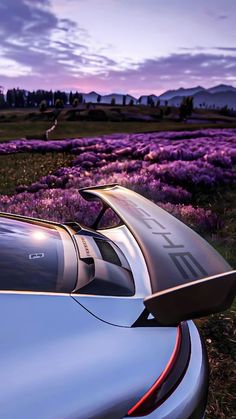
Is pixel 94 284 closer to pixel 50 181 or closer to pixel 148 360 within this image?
pixel 148 360

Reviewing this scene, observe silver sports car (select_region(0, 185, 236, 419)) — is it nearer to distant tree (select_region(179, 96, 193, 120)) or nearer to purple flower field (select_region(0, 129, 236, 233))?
purple flower field (select_region(0, 129, 236, 233))

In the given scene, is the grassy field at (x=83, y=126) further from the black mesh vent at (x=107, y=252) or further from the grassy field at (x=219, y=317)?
the black mesh vent at (x=107, y=252)

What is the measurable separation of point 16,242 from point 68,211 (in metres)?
4.71

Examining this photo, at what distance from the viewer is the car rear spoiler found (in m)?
1.71

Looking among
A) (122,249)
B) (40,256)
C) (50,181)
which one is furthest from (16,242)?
(50,181)

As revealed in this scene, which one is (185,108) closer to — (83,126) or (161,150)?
(83,126)

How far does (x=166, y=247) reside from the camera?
2100 mm

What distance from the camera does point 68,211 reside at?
7.05 meters

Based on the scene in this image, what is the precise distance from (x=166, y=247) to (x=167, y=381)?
0.69 meters

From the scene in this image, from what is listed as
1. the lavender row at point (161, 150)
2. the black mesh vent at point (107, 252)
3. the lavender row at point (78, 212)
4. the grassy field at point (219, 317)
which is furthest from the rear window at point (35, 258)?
the lavender row at point (161, 150)

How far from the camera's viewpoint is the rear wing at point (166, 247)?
187cm

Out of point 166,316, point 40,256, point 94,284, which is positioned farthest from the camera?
point 40,256

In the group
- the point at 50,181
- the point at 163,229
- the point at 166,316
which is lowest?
the point at 50,181

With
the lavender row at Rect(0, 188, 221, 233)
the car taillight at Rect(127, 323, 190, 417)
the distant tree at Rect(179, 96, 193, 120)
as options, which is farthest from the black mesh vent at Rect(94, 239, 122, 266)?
the distant tree at Rect(179, 96, 193, 120)
